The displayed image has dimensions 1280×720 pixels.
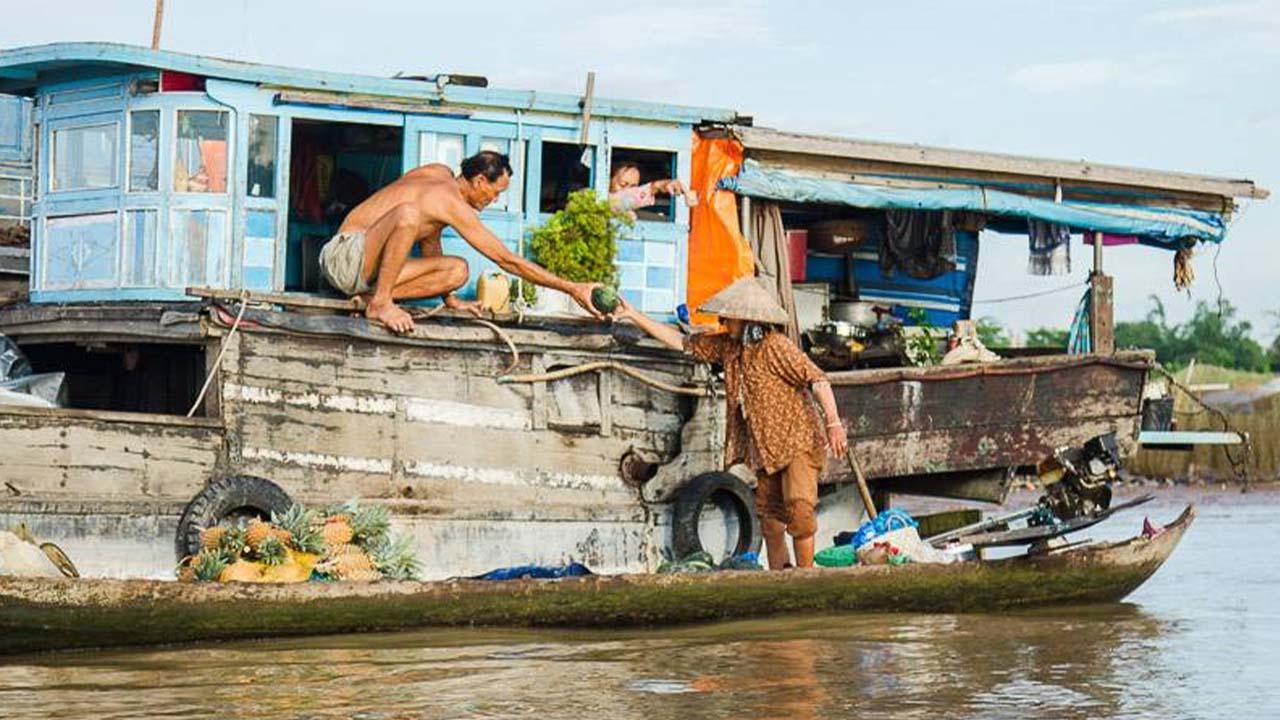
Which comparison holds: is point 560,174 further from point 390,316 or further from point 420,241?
point 390,316

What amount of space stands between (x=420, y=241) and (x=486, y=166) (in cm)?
64

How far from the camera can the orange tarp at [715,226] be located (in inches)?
479

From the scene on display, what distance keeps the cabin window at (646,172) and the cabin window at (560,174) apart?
193 mm

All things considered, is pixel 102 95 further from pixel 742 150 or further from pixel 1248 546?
pixel 1248 546

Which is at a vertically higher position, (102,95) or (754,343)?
(102,95)

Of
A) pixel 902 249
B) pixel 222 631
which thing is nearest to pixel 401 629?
pixel 222 631

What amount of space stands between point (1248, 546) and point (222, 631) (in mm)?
10797

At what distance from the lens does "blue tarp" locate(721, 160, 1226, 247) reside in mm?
12133

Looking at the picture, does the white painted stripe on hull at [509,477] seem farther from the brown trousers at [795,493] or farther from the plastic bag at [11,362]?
the plastic bag at [11,362]

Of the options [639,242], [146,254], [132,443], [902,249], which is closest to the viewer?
[132,443]

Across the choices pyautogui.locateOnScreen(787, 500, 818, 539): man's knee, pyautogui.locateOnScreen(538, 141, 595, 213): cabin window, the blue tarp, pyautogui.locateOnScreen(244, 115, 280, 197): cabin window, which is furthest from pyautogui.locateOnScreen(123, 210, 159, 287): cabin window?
pyautogui.locateOnScreen(787, 500, 818, 539): man's knee

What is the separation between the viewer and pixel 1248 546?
55.7 feet

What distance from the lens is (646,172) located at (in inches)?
483

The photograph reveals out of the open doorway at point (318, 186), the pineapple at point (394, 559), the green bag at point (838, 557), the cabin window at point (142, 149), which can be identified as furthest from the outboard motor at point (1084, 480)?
the cabin window at point (142, 149)
